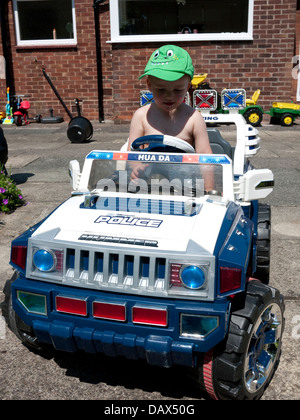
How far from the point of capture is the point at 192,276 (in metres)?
2.18

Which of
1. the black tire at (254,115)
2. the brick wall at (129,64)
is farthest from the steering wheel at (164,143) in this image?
the brick wall at (129,64)

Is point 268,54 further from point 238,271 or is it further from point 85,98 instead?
point 238,271

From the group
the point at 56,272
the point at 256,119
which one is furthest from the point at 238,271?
the point at 256,119

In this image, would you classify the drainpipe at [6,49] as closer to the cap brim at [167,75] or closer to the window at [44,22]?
the window at [44,22]

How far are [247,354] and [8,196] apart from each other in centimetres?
436

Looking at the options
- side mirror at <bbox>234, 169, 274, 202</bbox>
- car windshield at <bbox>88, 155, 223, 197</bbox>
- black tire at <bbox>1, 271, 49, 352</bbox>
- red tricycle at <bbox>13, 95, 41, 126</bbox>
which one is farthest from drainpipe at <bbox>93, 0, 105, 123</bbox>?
black tire at <bbox>1, 271, 49, 352</bbox>

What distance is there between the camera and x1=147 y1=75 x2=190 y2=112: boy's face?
121 inches

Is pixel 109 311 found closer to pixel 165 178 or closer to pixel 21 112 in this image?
pixel 165 178

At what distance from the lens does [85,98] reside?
1332 centimetres

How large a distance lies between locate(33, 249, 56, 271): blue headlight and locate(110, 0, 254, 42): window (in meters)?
11.0

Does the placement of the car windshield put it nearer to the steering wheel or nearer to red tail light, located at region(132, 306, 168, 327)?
the steering wheel

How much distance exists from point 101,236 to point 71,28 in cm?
1245

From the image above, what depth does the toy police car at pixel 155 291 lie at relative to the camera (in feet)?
7.10
